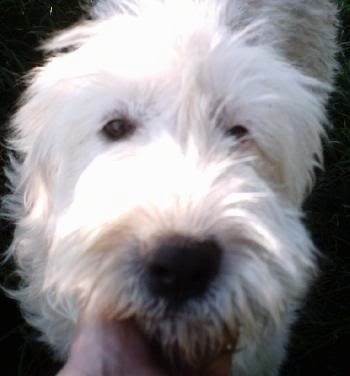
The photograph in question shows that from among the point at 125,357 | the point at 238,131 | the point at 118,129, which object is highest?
the point at 118,129

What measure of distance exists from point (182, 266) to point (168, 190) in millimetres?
278

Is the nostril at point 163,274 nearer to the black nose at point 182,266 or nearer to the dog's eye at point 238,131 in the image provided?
the black nose at point 182,266

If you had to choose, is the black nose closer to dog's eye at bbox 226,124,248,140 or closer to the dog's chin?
the dog's chin

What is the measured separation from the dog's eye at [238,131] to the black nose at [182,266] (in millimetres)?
695

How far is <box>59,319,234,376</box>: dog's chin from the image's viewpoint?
2459 mm

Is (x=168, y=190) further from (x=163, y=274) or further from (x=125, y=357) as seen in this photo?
(x=125, y=357)

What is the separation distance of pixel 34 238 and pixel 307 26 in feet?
6.22

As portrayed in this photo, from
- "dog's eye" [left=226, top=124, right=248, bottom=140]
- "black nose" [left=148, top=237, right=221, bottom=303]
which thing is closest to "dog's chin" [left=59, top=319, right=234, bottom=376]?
"black nose" [left=148, top=237, right=221, bottom=303]

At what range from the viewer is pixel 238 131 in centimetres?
279

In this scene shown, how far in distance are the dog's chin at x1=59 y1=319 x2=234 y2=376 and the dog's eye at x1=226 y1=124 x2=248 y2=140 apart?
785 mm

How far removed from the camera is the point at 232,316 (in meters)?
2.27

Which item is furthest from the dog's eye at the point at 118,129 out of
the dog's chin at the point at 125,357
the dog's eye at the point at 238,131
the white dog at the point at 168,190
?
the dog's chin at the point at 125,357

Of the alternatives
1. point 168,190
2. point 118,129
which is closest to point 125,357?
point 168,190

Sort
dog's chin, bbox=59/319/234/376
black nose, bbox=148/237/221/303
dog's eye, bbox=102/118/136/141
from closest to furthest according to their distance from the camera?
black nose, bbox=148/237/221/303
dog's chin, bbox=59/319/234/376
dog's eye, bbox=102/118/136/141
